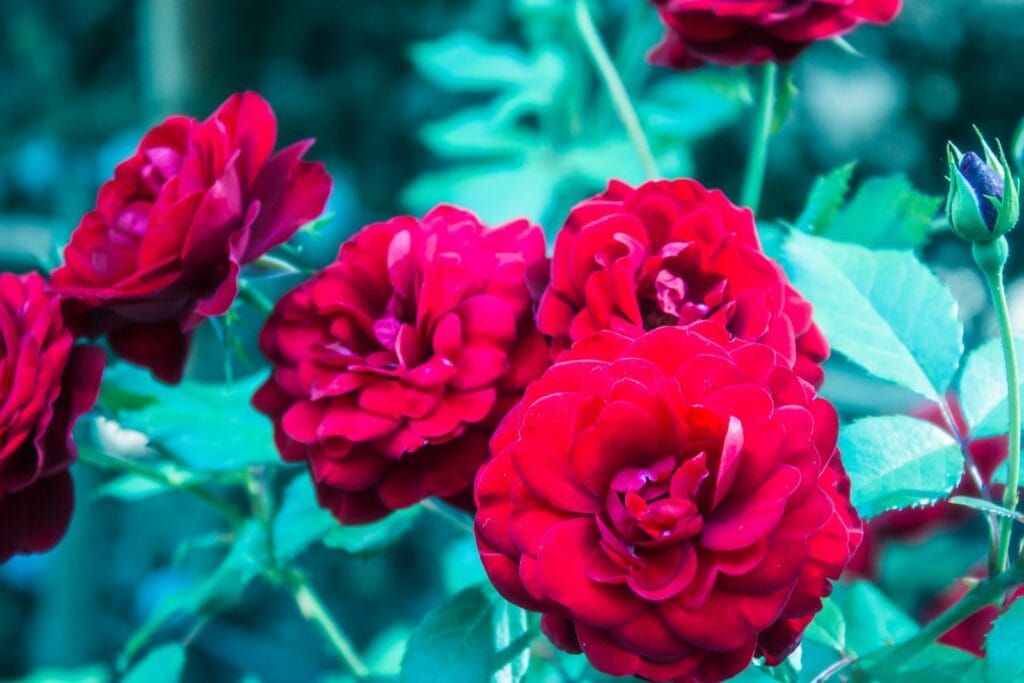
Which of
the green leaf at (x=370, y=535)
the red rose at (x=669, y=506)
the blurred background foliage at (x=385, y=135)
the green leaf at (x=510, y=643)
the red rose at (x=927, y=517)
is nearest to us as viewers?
the red rose at (x=669, y=506)

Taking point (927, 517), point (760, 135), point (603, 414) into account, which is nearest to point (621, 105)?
point (760, 135)

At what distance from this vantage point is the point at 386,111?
1.44 m

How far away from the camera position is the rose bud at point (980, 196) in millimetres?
350

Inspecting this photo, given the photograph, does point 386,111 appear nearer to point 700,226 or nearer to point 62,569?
point 62,569

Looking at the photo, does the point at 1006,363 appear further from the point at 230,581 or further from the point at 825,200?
the point at 230,581

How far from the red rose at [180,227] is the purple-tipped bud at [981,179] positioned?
0.23m

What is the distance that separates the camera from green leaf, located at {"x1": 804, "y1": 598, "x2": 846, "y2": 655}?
1.42 feet

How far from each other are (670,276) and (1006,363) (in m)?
0.11

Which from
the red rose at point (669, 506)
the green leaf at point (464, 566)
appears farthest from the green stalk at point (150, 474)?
the red rose at point (669, 506)

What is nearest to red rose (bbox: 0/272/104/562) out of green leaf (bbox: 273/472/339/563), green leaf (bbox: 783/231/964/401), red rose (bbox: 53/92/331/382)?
red rose (bbox: 53/92/331/382)

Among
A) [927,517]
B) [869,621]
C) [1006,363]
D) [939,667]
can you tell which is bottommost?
[927,517]

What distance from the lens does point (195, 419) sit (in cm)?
53

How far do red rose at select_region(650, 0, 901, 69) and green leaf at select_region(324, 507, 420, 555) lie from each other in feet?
0.84

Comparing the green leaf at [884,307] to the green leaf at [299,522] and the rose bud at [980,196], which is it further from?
the green leaf at [299,522]
